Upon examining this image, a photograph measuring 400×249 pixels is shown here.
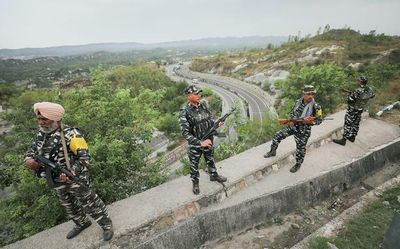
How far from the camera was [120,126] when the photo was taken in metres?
8.01

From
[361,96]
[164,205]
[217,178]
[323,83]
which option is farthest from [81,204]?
[323,83]

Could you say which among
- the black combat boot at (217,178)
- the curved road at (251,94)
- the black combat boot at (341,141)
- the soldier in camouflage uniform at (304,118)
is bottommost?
the curved road at (251,94)

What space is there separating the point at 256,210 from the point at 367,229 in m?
1.96

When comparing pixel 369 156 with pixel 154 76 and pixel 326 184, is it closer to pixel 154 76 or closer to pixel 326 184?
pixel 326 184

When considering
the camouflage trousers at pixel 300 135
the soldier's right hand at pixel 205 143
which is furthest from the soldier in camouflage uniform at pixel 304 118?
the soldier's right hand at pixel 205 143

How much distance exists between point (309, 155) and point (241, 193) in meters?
2.60

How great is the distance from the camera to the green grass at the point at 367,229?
4337mm

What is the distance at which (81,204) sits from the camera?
3.74 meters

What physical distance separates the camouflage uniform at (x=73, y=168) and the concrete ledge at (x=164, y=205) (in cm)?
40

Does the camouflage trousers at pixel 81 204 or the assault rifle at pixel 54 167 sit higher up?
the assault rifle at pixel 54 167

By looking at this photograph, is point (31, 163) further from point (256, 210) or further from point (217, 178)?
point (256, 210)

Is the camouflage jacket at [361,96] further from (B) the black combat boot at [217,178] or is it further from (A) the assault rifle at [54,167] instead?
(A) the assault rifle at [54,167]

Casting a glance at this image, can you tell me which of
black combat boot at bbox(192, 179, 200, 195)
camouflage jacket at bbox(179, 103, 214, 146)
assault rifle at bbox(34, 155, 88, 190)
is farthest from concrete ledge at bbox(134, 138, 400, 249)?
camouflage jacket at bbox(179, 103, 214, 146)

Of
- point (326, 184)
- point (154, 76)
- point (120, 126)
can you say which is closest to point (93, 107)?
point (120, 126)
